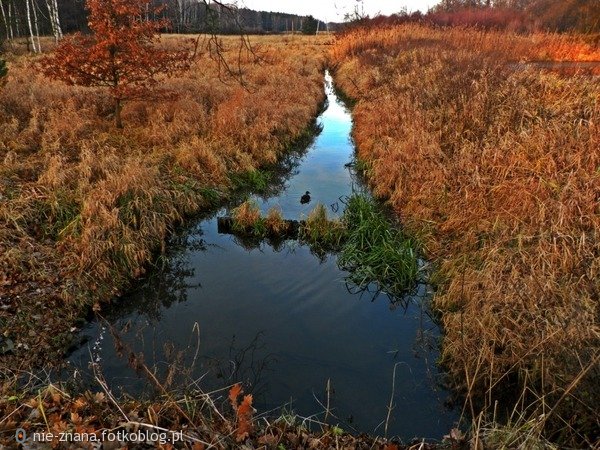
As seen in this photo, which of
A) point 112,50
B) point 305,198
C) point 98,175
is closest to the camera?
point 98,175

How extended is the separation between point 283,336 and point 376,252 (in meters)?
2.30

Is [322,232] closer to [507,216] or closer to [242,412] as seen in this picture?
[507,216]

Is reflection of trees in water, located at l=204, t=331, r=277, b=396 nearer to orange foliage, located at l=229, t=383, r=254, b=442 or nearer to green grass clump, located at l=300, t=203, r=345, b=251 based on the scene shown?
orange foliage, located at l=229, t=383, r=254, b=442

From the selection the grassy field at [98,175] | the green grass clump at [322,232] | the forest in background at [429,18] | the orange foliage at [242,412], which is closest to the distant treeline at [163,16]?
the forest in background at [429,18]

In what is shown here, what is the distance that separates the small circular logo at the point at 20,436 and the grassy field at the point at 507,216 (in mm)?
3020

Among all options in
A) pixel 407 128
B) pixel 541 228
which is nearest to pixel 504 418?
pixel 541 228

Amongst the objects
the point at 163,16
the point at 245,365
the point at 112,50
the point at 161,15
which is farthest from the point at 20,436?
the point at 161,15

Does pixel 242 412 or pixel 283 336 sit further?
pixel 283 336

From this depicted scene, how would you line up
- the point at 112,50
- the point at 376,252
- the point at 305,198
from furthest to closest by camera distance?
the point at 112,50
the point at 305,198
the point at 376,252

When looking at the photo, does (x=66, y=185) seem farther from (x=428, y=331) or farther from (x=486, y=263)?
(x=486, y=263)

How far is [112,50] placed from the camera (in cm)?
989

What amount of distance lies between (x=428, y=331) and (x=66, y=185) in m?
6.56

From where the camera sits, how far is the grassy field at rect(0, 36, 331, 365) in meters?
5.54

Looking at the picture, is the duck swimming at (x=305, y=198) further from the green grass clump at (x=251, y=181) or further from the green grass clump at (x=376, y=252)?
the green grass clump at (x=376, y=252)
